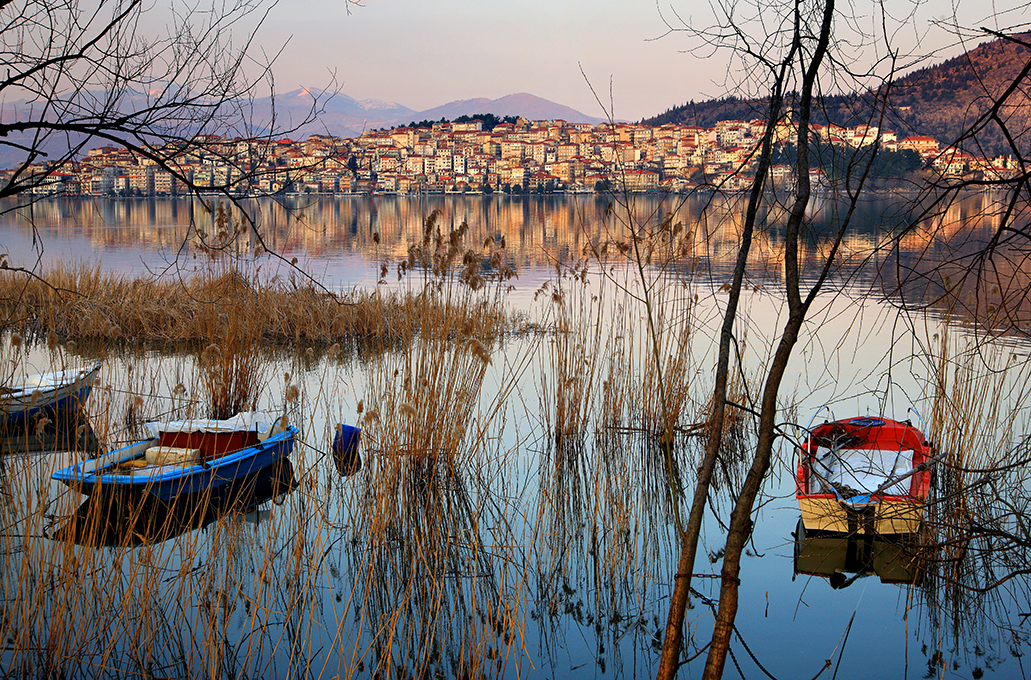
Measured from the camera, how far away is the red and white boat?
13.1 ft

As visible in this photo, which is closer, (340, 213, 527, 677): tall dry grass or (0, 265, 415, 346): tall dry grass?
(340, 213, 527, 677): tall dry grass

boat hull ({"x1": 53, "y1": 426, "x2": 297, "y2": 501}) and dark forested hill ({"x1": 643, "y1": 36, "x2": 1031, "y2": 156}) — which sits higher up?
dark forested hill ({"x1": 643, "y1": 36, "x2": 1031, "y2": 156})

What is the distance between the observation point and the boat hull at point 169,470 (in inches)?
175

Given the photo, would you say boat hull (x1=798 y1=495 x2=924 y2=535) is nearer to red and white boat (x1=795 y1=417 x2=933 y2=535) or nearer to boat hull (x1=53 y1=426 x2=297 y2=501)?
red and white boat (x1=795 y1=417 x2=933 y2=535)

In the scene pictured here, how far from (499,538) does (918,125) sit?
3118 mm

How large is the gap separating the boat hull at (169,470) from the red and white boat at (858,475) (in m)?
3.02

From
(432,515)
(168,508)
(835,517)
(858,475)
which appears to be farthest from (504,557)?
(858,475)

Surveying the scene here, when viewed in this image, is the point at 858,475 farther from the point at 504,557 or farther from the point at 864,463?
Answer: the point at 504,557

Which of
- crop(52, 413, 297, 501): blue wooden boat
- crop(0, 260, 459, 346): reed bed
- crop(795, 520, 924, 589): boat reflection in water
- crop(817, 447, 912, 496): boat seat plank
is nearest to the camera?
crop(795, 520, 924, 589): boat reflection in water

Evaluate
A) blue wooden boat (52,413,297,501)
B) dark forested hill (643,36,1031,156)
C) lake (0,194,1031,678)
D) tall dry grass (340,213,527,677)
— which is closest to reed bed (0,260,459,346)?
lake (0,194,1031,678)

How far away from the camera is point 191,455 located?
4.79 metres

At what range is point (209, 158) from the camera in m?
2.93

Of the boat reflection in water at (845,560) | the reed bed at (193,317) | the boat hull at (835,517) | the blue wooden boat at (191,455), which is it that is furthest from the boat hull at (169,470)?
the reed bed at (193,317)

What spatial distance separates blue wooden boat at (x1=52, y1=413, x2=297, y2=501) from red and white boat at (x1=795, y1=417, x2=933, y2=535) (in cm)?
294
